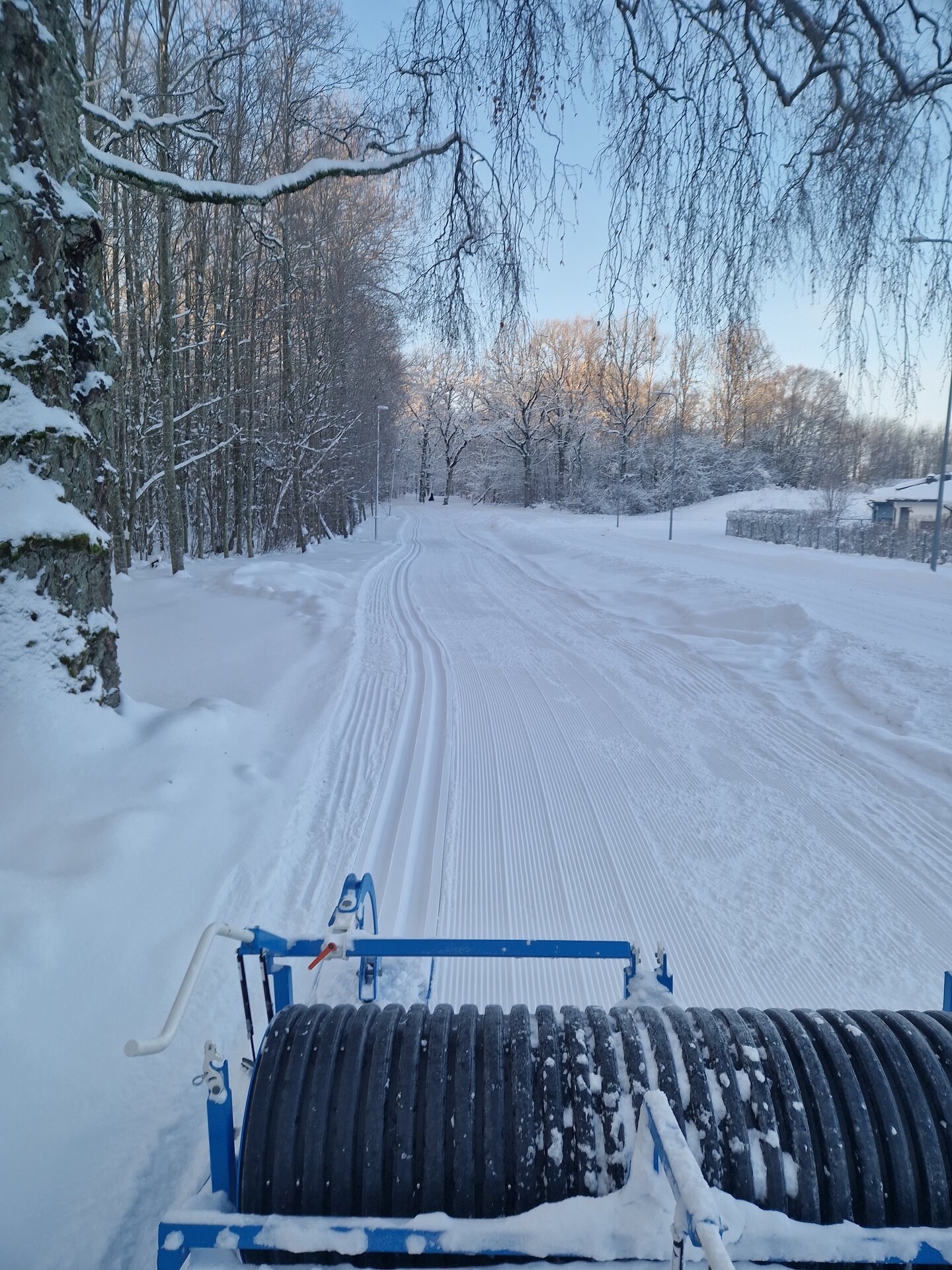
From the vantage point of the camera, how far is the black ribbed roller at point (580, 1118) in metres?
1.82

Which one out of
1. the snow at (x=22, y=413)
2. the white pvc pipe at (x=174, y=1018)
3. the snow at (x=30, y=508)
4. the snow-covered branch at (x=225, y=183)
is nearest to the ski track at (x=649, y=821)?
the white pvc pipe at (x=174, y=1018)

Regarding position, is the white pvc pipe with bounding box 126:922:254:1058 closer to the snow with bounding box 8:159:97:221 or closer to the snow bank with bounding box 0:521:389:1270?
the snow bank with bounding box 0:521:389:1270

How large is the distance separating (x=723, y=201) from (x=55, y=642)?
443cm

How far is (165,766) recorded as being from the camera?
4582mm

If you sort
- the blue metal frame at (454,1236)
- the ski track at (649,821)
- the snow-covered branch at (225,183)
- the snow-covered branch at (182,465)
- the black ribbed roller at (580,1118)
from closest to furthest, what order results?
1. the blue metal frame at (454,1236)
2. the black ribbed roller at (580,1118)
3. the ski track at (649,821)
4. the snow-covered branch at (225,183)
5. the snow-covered branch at (182,465)

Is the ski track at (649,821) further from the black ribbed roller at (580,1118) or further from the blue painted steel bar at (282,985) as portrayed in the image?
the black ribbed roller at (580,1118)

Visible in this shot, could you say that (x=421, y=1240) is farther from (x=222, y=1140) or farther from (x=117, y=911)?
(x=117, y=911)

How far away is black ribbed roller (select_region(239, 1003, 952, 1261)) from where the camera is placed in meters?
1.82

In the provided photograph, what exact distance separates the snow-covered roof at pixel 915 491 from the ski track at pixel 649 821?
33.8 m

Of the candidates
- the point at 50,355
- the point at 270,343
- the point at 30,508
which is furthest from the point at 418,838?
the point at 270,343

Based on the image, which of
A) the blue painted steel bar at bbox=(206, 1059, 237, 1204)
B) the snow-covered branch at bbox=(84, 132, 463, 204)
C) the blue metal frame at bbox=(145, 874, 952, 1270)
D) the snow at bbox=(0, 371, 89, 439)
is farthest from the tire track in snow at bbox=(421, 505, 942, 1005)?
the snow-covered branch at bbox=(84, 132, 463, 204)

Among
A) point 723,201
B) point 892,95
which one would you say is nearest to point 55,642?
point 723,201

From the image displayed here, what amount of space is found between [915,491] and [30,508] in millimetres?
43238

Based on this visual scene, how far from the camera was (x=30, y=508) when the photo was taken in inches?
162
